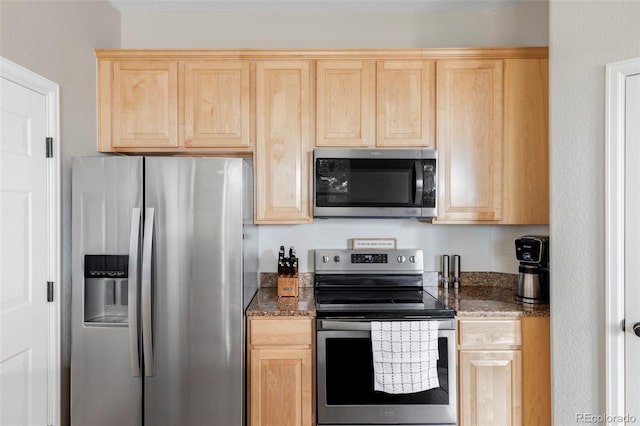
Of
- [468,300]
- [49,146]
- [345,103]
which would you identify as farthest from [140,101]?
[468,300]

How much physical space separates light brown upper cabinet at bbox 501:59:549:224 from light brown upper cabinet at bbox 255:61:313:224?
4.08 ft

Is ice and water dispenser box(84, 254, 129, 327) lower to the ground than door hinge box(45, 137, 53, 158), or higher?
lower

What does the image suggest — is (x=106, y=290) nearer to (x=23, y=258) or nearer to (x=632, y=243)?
(x=23, y=258)

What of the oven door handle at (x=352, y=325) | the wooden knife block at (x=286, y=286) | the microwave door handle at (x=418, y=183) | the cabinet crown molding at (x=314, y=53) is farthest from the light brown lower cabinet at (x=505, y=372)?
the cabinet crown molding at (x=314, y=53)

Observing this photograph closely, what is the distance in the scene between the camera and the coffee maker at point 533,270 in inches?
88.3

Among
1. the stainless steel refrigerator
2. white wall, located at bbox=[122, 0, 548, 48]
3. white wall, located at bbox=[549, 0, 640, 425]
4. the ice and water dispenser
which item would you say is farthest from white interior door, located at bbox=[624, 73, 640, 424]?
the ice and water dispenser

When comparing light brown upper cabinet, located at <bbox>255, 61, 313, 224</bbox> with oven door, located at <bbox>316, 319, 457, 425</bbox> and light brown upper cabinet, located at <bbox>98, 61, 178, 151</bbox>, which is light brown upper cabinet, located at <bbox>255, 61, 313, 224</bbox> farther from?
oven door, located at <bbox>316, 319, 457, 425</bbox>

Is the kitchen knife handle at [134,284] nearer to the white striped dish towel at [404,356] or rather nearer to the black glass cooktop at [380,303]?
the black glass cooktop at [380,303]

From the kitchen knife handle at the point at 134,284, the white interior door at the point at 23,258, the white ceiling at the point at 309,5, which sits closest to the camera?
the white interior door at the point at 23,258

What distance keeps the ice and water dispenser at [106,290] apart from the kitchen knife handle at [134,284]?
0.18 feet

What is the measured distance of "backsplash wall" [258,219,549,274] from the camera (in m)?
2.77

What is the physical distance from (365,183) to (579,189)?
43.7 inches

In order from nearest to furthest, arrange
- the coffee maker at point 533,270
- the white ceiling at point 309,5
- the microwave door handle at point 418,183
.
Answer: the coffee maker at point 533,270
the microwave door handle at point 418,183
the white ceiling at point 309,5

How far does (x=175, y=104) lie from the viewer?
7.92 ft
